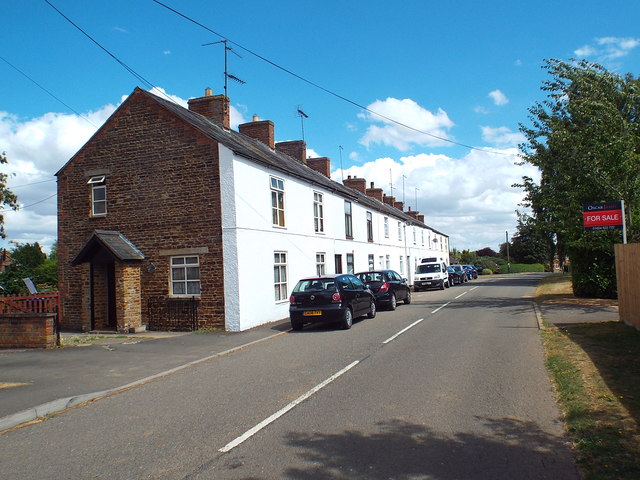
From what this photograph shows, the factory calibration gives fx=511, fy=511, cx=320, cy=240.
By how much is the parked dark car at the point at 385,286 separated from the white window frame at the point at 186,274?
21.2 feet

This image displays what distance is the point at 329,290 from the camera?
15.2 m

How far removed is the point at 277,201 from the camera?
753 inches

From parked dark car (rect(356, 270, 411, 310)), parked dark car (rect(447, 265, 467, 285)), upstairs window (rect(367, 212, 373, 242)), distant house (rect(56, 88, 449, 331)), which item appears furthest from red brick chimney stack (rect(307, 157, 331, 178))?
parked dark car (rect(447, 265, 467, 285))

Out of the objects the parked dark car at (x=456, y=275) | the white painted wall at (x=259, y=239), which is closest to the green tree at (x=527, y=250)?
the parked dark car at (x=456, y=275)

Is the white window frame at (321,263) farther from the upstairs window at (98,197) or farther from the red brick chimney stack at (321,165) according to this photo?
the red brick chimney stack at (321,165)

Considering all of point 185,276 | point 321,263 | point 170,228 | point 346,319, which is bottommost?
point 346,319

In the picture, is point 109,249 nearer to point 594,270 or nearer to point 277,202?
point 277,202

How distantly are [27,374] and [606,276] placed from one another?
20402 millimetres

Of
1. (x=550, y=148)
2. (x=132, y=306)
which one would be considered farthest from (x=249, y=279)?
(x=550, y=148)

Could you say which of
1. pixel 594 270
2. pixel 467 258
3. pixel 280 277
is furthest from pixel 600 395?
pixel 467 258

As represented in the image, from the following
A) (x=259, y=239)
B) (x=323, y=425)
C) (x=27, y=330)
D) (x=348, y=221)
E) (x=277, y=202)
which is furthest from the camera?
(x=348, y=221)

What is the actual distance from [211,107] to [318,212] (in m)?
6.56

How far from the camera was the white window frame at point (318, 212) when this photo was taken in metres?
22.7

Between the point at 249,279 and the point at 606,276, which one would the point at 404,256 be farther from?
the point at 249,279
